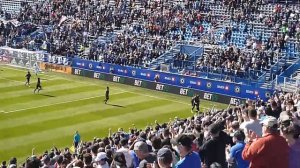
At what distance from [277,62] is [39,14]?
35141mm

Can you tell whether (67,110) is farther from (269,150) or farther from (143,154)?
(269,150)

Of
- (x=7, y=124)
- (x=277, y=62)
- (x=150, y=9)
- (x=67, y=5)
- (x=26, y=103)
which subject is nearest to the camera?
(x=7, y=124)

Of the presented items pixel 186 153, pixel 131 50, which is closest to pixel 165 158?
pixel 186 153

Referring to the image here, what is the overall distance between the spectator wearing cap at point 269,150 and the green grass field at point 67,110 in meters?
18.6

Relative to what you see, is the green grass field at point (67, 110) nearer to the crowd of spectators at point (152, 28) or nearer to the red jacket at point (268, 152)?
the crowd of spectators at point (152, 28)

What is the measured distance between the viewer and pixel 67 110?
119 ft

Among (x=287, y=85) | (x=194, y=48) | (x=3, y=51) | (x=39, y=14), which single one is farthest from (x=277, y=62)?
(x=39, y=14)

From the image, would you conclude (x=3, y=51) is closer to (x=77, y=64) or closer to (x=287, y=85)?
(x=77, y=64)

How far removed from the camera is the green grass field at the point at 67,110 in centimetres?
2930

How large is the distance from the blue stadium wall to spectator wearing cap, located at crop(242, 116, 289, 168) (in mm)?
30536

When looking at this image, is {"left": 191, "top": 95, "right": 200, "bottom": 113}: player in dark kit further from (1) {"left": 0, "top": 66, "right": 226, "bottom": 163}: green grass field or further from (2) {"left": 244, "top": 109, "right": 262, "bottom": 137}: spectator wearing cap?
(2) {"left": 244, "top": 109, "right": 262, "bottom": 137}: spectator wearing cap

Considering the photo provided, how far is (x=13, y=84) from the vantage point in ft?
147

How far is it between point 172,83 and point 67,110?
11528 mm

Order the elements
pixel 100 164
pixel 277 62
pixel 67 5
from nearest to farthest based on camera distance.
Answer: pixel 100 164, pixel 277 62, pixel 67 5
